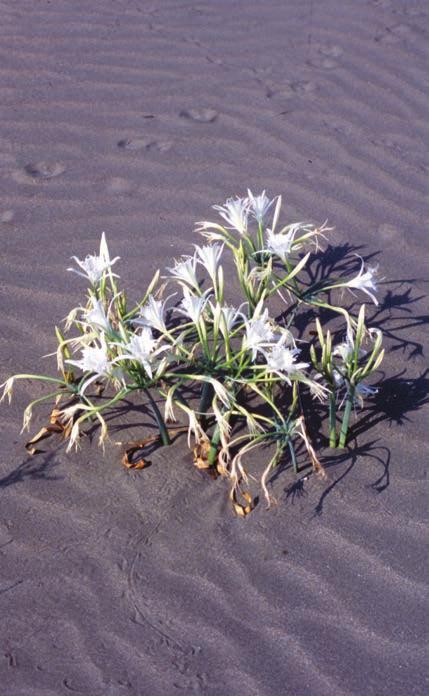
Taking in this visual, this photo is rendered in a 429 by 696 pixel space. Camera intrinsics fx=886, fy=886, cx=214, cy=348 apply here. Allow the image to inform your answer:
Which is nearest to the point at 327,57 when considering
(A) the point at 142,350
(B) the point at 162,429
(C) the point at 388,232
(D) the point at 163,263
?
(C) the point at 388,232

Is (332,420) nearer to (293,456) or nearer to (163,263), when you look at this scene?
(293,456)

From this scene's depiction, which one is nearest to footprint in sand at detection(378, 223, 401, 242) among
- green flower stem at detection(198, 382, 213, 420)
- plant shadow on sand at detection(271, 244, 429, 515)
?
plant shadow on sand at detection(271, 244, 429, 515)

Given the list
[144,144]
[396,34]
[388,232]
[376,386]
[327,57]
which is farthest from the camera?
[396,34]

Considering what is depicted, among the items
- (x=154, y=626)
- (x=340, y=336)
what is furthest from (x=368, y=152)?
(x=154, y=626)

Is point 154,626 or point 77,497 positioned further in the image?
point 77,497

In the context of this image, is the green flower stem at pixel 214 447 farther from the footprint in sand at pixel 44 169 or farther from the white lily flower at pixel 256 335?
the footprint in sand at pixel 44 169

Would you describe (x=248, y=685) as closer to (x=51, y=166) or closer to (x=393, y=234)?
(x=393, y=234)

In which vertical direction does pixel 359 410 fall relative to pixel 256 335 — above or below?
below
